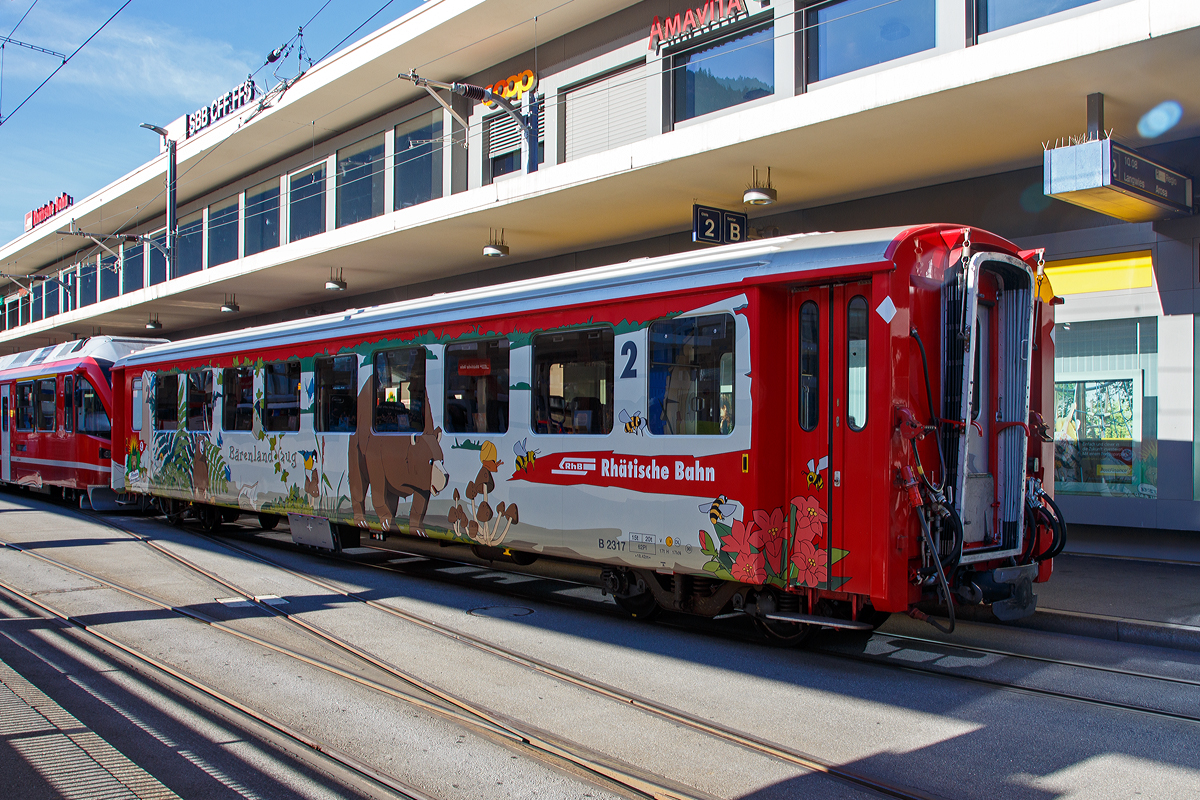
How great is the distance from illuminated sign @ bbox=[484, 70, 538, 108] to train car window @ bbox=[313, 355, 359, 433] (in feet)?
26.4

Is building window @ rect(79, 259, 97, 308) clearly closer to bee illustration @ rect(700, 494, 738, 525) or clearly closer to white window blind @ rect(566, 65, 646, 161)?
white window blind @ rect(566, 65, 646, 161)

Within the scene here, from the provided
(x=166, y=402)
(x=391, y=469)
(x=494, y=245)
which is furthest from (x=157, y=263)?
(x=391, y=469)

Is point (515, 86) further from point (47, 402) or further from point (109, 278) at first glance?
point (109, 278)

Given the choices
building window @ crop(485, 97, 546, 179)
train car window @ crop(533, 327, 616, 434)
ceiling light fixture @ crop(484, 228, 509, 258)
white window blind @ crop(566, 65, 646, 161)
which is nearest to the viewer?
train car window @ crop(533, 327, 616, 434)

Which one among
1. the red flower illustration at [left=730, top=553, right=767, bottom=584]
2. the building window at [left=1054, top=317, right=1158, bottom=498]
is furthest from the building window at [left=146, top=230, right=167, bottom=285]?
the red flower illustration at [left=730, top=553, right=767, bottom=584]

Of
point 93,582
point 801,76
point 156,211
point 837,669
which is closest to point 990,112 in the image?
point 801,76

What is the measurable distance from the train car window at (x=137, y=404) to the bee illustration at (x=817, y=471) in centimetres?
1395

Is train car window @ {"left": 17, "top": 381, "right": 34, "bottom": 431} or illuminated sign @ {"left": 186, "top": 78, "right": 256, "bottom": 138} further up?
illuminated sign @ {"left": 186, "top": 78, "right": 256, "bottom": 138}

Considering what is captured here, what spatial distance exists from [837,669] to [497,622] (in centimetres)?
313

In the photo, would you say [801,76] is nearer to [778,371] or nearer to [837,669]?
[778,371]

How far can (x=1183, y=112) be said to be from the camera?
9359 mm

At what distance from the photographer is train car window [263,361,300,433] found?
39.9 ft

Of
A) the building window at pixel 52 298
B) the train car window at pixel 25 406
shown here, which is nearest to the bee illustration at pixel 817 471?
the train car window at pixel 25 406

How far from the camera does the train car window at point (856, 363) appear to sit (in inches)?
247
